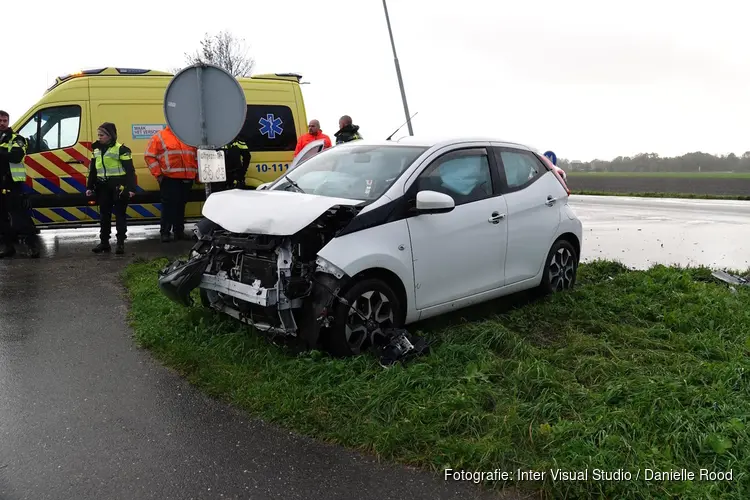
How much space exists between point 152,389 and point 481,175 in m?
3.21

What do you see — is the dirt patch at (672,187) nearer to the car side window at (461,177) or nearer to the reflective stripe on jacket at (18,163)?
the car side window at (461,177)

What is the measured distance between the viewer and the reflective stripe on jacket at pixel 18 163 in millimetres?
8227

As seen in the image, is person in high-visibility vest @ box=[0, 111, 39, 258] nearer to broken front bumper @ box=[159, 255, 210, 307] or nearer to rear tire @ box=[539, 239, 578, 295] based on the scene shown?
broken front bumper @ box=[159, 255, 210, 307]

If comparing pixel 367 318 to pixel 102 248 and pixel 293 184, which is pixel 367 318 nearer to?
pixel 293 184

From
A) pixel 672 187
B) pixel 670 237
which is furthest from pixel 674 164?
Result: pixel 670 237

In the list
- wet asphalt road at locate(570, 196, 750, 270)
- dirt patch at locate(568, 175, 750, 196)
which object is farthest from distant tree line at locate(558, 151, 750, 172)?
wet asphalt road at locate(570, 196, 750, 270)

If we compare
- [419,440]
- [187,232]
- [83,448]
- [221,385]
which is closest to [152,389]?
[221,385]

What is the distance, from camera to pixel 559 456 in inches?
121

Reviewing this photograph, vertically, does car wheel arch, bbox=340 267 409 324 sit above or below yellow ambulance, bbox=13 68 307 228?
below

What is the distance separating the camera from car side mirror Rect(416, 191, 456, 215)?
461 cm

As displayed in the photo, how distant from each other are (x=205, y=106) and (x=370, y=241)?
9.98 ft

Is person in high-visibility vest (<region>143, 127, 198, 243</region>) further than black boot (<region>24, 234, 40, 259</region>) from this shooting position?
Yes

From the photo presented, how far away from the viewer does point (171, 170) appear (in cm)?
922

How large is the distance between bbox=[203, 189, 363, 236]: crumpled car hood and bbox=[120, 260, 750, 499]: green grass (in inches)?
35.8
